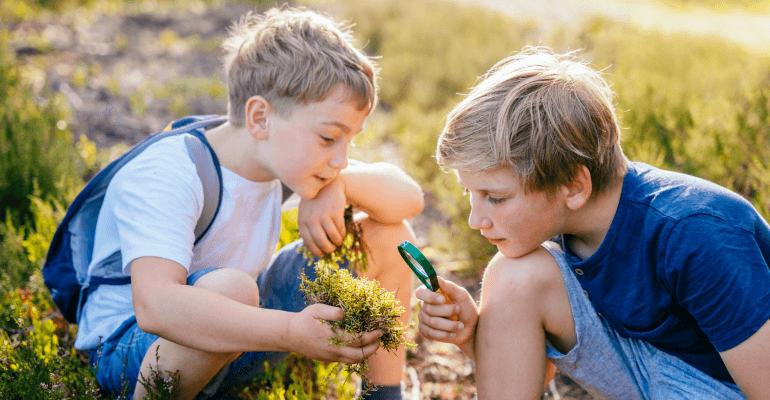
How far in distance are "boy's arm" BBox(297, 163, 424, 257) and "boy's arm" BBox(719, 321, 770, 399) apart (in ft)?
4.05

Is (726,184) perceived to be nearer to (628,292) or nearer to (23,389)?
(628,292)

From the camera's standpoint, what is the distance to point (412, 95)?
20.7 feet

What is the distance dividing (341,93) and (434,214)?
2.17m

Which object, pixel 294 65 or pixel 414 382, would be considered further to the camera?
pixel 414 382

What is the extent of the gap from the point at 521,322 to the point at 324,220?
855mm

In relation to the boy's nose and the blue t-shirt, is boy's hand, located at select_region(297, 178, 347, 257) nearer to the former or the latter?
the boy's nose

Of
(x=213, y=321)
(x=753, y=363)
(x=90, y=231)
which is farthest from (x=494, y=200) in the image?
(x=90, y=231)

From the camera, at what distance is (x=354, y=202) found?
2240 millimetres

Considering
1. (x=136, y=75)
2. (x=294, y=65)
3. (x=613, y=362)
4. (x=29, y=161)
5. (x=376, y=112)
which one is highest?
(x=294, y=65)

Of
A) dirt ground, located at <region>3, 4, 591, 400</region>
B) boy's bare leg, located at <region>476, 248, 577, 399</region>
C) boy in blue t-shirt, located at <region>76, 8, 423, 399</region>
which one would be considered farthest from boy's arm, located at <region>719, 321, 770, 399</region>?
boy in blue t-shirt, located at <region>76, 8, 423, 399</region>

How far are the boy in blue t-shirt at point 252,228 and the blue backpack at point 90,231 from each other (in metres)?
0.04

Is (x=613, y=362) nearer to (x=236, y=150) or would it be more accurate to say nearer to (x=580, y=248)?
(x=580, y=248)

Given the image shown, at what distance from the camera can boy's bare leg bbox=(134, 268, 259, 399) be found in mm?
1690

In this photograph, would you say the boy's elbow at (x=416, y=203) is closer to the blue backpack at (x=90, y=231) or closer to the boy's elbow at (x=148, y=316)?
the blue backpack at (x=90, y=231)
